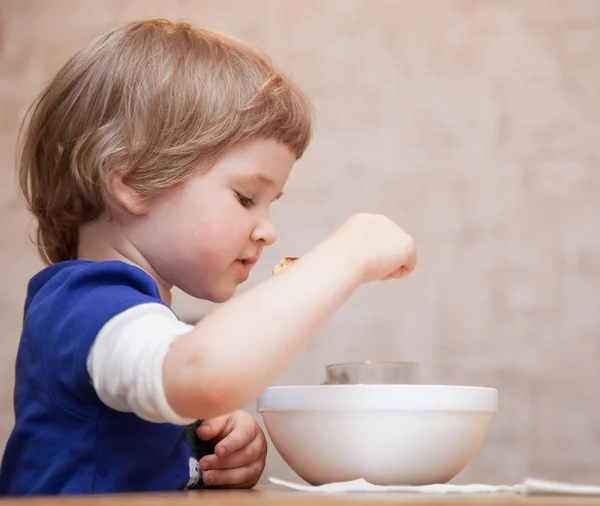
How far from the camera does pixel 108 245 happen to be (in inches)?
41.1

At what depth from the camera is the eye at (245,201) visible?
1045 mm

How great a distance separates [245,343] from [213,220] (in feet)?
1.16

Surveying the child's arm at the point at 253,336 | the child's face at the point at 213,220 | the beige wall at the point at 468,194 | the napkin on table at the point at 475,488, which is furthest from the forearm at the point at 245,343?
the beige wall at the point at 468,194

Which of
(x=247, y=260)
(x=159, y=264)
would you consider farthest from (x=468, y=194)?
(x=159, y=264)

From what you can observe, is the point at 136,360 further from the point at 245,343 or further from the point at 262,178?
the point at 262,178

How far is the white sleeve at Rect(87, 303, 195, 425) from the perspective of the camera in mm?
702

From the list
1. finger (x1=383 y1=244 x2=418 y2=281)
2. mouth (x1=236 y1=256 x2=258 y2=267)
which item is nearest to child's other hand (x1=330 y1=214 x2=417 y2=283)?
finger (x1=383 y1=244 x2=418 y2=281)

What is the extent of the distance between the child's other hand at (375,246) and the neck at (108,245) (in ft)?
1.01

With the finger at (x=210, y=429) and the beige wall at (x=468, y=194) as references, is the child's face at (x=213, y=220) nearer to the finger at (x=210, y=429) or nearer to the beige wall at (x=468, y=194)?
the finger at (x=210, y=429)

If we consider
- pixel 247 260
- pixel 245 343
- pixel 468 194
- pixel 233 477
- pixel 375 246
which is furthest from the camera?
pixel 468 194

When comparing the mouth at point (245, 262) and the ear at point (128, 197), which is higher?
the ear at point (128, 197)

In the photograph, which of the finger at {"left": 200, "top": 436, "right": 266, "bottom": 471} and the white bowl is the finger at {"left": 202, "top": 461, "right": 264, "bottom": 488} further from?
the white bowl

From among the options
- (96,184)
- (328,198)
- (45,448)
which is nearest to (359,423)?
(45,448)

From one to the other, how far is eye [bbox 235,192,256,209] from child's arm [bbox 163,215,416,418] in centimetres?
27
